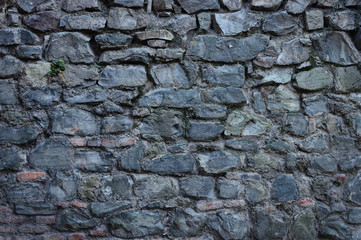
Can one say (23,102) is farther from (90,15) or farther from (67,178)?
(90,15)

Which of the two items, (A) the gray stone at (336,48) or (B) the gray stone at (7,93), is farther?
(A) the gray stone at (336,48)

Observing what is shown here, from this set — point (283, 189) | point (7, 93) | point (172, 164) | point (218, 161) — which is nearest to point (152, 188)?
point (172, 164)

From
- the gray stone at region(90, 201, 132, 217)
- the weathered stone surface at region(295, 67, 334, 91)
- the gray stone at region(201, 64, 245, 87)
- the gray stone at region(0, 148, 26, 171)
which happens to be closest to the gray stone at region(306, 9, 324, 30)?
the weathered stone surface at region(295, 67, 334, 91)

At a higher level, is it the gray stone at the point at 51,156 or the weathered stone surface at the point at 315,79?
the weathered stone surface at the point at 315,79

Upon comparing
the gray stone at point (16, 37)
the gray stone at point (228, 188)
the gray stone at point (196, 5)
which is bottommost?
the gray stone at point (228, 188)

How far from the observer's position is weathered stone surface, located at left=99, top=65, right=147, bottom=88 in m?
2.04

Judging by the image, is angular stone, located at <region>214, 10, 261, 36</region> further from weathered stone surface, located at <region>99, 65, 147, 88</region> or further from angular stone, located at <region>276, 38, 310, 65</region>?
weathered stone surface, located at <region>99, 65, 147, 88</region>

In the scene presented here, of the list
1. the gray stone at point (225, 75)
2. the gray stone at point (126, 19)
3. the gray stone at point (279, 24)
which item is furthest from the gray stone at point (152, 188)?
the gray stone at point (279, 24)

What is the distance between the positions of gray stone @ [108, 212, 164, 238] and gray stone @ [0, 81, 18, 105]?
3.11 feet

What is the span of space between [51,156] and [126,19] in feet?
3.20

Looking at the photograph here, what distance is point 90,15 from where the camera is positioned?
2023mm

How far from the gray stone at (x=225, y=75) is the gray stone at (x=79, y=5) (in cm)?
78

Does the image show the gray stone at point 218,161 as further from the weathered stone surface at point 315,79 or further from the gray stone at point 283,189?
the weathered stone surface at point 315,79

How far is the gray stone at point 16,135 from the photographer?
1.99 metres
